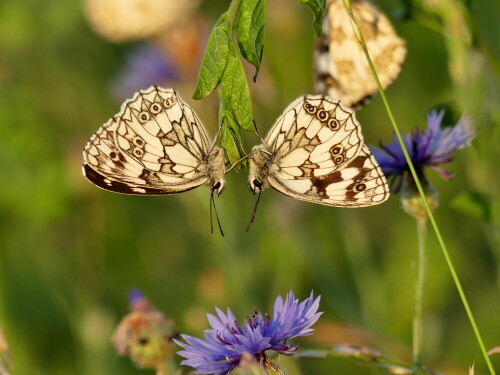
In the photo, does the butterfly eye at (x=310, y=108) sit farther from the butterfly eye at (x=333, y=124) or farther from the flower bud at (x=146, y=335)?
the flower bud at (x=146, y=335)

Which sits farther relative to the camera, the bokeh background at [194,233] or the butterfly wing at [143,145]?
the bokeh background at [194,233]

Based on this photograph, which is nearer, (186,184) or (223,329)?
(223,329)

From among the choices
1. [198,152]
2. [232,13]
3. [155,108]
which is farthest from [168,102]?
[232,13]

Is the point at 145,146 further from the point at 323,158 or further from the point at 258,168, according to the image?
the point at 323,158

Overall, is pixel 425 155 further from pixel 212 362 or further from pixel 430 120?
pixel 212 362

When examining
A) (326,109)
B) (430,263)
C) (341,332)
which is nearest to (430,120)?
(326,109)

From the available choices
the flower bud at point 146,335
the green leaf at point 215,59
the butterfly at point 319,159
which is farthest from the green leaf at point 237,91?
the flower bud at point 146,335

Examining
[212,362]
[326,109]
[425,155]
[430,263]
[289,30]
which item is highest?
[289,30]
